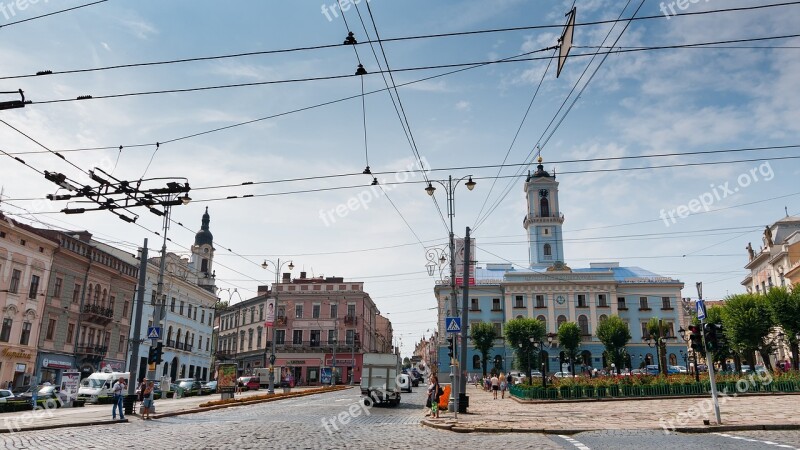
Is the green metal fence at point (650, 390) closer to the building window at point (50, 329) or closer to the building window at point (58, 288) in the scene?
the building window at point (50, 329)

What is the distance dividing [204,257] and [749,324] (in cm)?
6246

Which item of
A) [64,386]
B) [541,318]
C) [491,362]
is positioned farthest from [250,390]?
[541,318]

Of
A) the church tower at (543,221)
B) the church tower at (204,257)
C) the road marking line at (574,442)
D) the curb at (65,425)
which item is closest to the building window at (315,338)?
the church tower at (204,257)

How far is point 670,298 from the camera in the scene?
76000mm

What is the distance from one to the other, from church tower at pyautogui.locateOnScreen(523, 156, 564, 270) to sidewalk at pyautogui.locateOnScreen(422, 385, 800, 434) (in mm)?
53688

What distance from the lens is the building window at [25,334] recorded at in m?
38.6

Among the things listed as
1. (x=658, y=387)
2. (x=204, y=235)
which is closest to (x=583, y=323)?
(x=658, y=387)

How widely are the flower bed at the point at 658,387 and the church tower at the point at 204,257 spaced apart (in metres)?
53.3

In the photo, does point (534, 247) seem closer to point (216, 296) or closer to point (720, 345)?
point (216, 296)

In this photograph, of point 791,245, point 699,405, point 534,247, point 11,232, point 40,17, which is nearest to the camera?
point 40,17

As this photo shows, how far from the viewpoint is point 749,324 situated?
39.9 m

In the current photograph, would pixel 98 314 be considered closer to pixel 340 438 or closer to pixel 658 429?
pixel 340 438

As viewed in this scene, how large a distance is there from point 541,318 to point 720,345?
5772cm

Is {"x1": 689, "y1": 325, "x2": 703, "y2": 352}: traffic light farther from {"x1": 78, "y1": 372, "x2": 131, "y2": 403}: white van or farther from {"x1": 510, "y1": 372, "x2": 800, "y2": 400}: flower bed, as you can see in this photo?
{"x1": 78, "y1": 372, "x2": 131, "y2": 403}: white van
